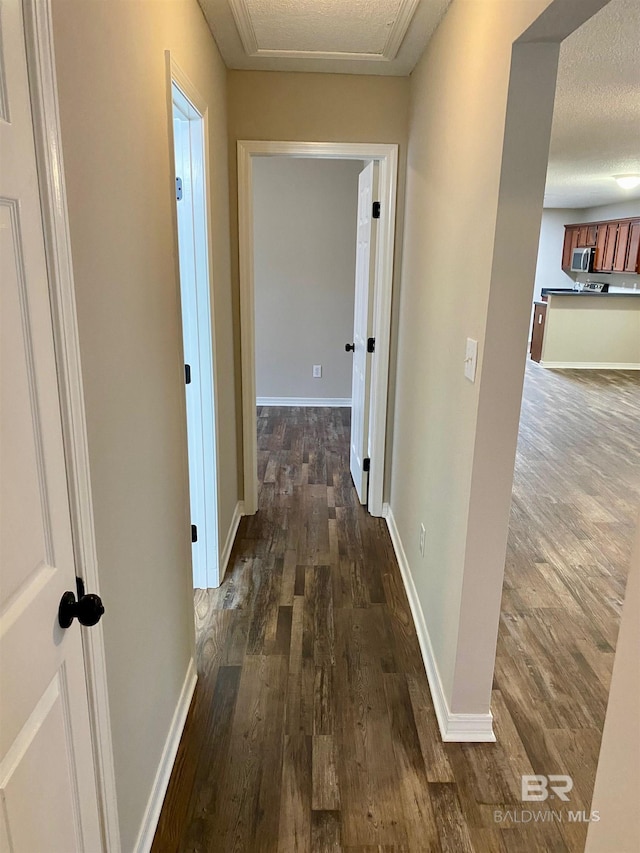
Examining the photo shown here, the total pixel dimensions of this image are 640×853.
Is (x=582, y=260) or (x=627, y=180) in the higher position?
(x=627, y=180)

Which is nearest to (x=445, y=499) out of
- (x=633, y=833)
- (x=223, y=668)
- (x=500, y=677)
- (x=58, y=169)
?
(x=500, y=677)

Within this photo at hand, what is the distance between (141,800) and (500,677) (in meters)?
1.36

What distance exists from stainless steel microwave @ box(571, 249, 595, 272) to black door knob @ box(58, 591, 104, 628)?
10256 mm

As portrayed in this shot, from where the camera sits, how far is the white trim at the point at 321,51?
6.82ft

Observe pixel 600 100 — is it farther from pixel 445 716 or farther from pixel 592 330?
pixel 592 330

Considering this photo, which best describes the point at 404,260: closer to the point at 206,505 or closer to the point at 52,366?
the point at 206,505

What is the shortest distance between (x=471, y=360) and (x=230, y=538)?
1.83m

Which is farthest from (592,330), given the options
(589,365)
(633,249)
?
(633,249)

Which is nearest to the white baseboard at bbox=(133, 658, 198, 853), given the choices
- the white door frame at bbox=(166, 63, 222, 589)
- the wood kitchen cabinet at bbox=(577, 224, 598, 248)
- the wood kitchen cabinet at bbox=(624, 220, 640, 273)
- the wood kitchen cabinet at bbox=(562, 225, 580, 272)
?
the white door frame at bbox=(166, 63, 222, 589)

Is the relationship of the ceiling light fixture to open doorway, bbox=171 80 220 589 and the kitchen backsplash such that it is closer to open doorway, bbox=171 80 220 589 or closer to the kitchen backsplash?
the kitchen backsplash

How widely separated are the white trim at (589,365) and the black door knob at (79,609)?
8128mm

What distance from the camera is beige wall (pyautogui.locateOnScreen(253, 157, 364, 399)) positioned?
17.6 feet

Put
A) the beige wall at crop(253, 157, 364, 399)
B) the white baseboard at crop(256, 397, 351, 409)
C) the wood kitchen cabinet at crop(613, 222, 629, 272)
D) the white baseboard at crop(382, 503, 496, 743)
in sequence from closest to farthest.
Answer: the white baseboard at crop(382, 503, 496, 743)
the beige wall at crop(253, 157, 364, 399)
the white baseboard at crop(256, 397, 351, 409)
the wood kitchen cabinet at crop(613, 222, 629, 272)
